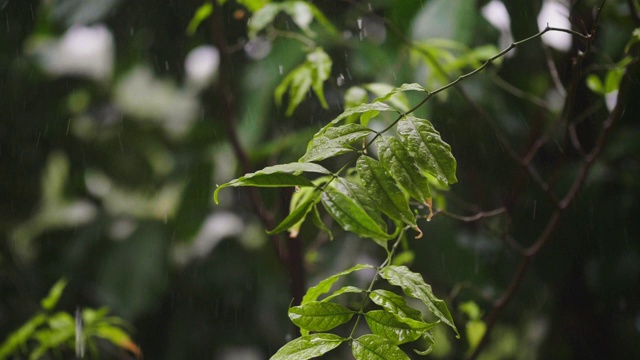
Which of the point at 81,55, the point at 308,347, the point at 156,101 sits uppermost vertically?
the point at 308,347

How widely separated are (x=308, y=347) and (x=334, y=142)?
0.41ft

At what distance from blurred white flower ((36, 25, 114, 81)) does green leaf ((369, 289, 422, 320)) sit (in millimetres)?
1383

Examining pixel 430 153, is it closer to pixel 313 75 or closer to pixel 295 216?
pixel 295 216

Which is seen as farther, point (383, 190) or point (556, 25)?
point (556, 25)

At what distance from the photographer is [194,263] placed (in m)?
1.62

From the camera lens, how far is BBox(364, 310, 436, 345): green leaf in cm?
39

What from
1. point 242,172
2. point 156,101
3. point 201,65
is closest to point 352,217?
point 242,172

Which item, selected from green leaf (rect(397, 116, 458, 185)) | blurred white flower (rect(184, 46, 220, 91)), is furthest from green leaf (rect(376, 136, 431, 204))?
blurred white flower (rect(184, 46, 220, 91))

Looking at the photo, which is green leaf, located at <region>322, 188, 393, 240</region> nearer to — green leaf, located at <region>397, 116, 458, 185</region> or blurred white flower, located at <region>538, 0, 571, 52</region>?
green leaf, located at <region>397, 116, 458, 185</region>

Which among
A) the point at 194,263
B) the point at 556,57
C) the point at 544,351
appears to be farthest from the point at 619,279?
the point at 194,263

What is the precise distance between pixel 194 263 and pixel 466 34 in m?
0.85

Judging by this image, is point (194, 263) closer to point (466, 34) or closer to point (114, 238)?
point (114, 238)

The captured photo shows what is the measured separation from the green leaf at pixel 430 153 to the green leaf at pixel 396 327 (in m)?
0.09

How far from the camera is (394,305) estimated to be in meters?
0.41
